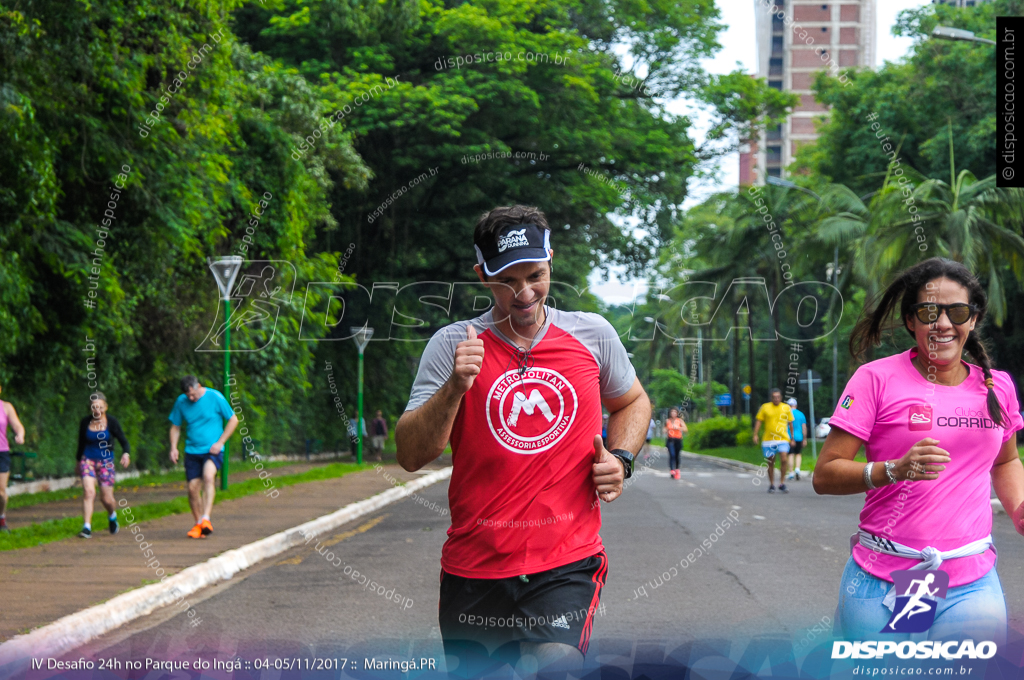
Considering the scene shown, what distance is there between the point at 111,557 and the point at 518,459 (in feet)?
24.4

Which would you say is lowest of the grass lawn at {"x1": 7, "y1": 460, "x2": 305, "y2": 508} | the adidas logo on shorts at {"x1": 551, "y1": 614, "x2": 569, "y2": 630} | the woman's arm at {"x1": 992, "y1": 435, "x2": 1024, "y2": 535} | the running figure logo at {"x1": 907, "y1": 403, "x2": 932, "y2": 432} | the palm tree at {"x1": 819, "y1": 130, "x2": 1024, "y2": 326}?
the grass lawn at {"x1": 7, "y1": 460, "x2": 305, "y2": 508}

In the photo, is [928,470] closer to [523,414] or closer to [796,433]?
[523,414]

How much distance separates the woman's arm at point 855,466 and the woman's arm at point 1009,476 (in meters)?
0.47

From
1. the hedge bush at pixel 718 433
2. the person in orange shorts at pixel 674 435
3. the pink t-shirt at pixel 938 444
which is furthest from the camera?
the hedge bush at pixel 718 433

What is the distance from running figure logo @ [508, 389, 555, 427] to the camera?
3.22m

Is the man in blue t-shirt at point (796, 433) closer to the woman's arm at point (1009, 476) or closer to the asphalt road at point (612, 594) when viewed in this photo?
the asphalt road at point (612, 594)

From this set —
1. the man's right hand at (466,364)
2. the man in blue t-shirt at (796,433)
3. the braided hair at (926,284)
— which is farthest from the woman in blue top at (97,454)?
the man in blue t-shirt at (796,433)

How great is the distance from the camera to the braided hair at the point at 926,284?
128 inches

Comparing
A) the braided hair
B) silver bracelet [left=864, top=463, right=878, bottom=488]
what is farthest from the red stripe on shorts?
the braided hair

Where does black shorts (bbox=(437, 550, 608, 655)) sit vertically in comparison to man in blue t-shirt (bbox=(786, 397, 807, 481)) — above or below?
above

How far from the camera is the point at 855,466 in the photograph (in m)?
3.21

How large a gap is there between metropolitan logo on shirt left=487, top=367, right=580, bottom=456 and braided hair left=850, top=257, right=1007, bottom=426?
3.57ft

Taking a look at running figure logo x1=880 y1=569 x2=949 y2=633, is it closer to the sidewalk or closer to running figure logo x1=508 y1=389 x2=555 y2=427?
running figure logo x1=508 y1=389 x2=555 y2=427

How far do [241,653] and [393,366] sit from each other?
2550cm
